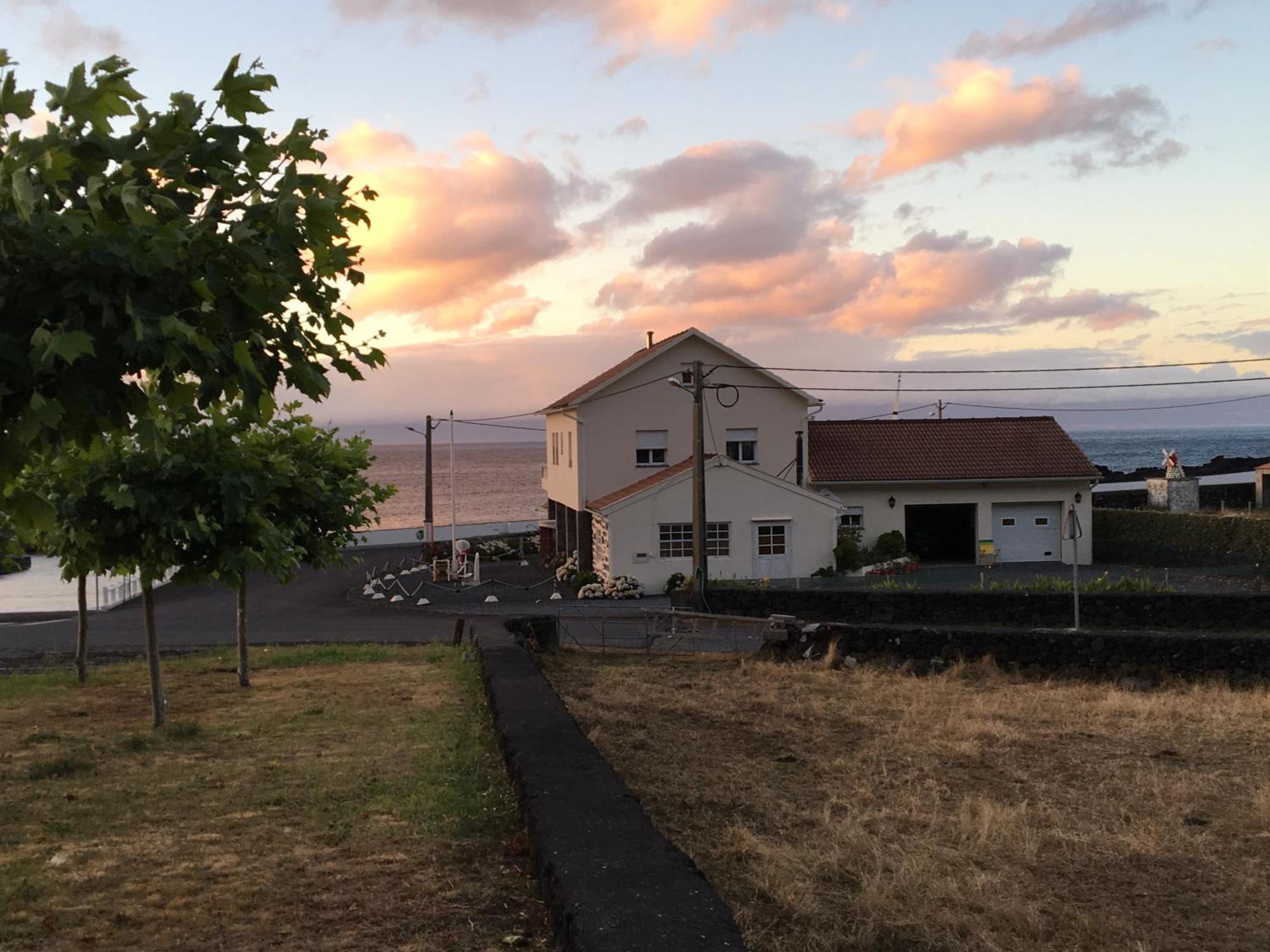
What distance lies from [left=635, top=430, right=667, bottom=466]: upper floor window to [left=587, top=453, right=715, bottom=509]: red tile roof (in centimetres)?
108

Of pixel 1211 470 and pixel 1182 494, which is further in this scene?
pixel 1211 470

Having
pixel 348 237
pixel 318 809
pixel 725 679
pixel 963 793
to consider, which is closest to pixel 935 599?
pixel 725 679

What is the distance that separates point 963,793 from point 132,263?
8741 millimetres

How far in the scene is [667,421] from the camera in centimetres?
3569

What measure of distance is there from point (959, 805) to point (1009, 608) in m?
14.0

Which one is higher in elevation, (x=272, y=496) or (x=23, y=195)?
(x=23, y=195)

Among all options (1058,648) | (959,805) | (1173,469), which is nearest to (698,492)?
(1058,648)

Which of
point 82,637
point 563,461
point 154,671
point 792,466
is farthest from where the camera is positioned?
point 563,461

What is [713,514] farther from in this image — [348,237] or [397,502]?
[397,502]

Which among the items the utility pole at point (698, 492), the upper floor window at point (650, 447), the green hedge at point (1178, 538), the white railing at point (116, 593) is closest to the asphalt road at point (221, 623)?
the white railing at point (116, 593)

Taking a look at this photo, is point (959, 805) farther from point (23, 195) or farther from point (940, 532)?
point (940, 532)

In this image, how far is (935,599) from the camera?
2327 centimetres

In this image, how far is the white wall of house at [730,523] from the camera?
103 feet

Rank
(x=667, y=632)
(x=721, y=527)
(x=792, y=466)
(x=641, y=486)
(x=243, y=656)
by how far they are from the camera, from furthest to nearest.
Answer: (x=792, y=466) → (x=641, y=486) → (x=721, y=527) → (x=667, y=632) → (x=243, y=656)
